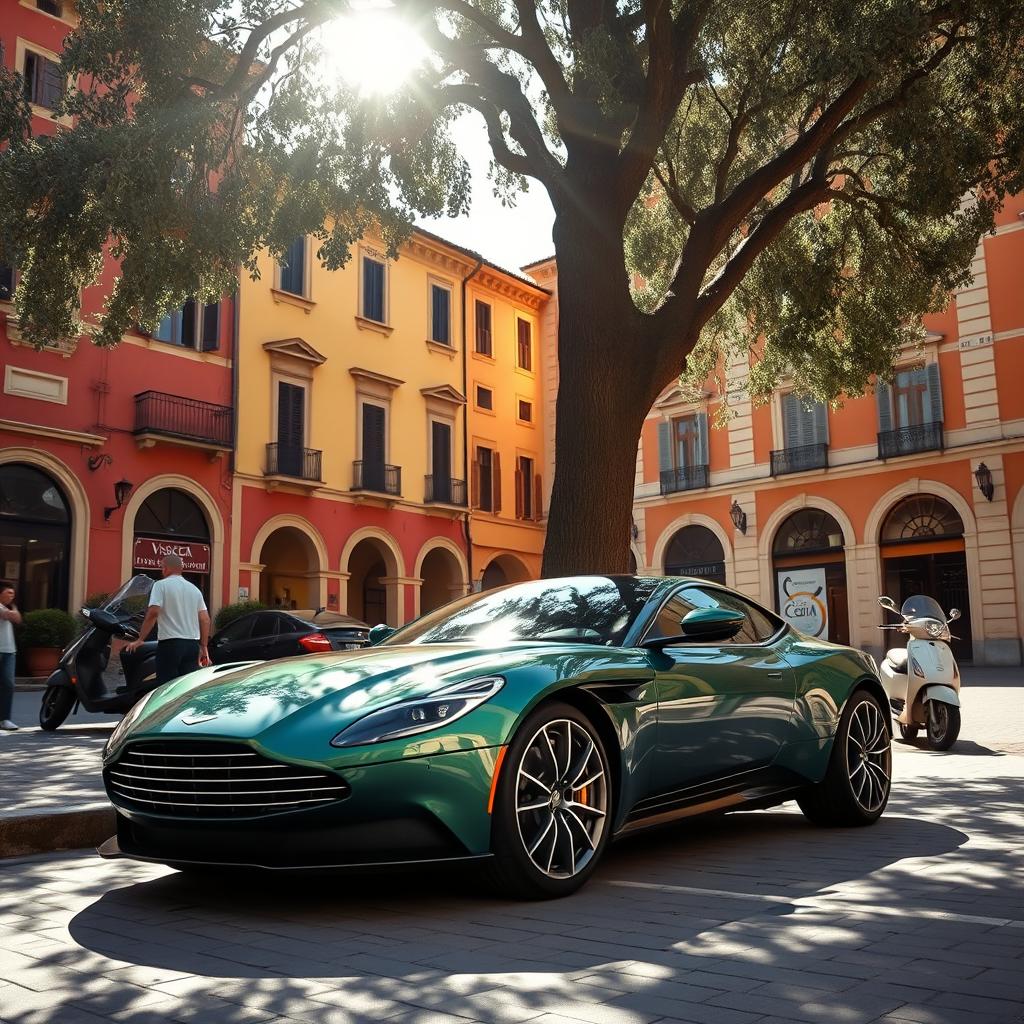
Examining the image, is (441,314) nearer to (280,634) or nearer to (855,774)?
(280,634)

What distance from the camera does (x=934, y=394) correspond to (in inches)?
1184

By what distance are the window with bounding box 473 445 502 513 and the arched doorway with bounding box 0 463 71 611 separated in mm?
14858

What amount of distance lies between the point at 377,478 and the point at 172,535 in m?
7.20

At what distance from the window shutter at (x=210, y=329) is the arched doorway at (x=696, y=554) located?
15.7 metres

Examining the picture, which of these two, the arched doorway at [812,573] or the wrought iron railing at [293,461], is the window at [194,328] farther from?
the arched doorway at [812,573]

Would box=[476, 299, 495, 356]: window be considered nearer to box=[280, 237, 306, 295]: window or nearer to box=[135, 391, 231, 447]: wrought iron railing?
box=[280, 237, 306, 295]: window

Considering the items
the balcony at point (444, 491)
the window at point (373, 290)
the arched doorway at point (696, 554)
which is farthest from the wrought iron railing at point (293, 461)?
the arched doorway at point (696, 554)

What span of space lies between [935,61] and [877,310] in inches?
163

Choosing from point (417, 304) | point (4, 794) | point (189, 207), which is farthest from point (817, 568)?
point (4, 794)

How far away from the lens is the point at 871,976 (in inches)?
127

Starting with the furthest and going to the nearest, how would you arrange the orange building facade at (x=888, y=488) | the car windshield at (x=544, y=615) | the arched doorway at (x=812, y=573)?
the arched doorway at (x=812, y=573) → the orange building facade at (x=888, y=488) → the car windshield at (x=544, y=615)

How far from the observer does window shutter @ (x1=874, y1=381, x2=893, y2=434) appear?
30891 mm

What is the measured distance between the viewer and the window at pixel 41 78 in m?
23.1

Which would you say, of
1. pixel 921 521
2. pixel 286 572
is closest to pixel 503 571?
pixel 286 572
